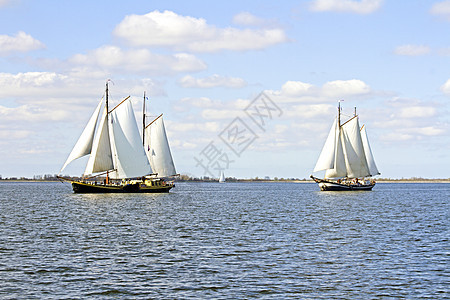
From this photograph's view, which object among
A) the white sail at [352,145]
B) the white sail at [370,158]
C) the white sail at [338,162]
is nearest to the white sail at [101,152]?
the white sail at [338,162]

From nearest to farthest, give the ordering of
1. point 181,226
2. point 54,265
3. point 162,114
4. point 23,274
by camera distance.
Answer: point 23,274
point 54,265
point 181,226
point 162,114

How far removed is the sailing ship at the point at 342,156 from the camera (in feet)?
390

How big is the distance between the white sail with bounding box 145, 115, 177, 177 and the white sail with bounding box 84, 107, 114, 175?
1534 centimetres

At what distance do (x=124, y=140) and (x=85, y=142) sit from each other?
684cm

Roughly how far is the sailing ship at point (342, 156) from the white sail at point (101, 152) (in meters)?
44.1

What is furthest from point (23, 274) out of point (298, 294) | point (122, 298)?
point (298, 294)

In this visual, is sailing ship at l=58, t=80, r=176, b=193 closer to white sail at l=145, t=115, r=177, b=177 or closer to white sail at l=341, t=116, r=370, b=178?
white sail at l=145, t=115, r=177, b=177

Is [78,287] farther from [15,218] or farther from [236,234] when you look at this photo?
[15,218]

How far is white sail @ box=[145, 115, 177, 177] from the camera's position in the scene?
114812 mm

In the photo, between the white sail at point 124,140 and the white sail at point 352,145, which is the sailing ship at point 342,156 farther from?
the white sail at point 124,140

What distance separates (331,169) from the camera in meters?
122

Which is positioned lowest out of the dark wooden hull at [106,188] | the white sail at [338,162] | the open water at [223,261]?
the open water at [223,261]

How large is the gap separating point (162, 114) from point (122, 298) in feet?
306

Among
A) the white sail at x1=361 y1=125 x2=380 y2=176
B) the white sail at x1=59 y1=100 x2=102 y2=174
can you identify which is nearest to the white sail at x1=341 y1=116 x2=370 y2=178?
the white sail at x1=361 y1=125 x2=380 y2=176
